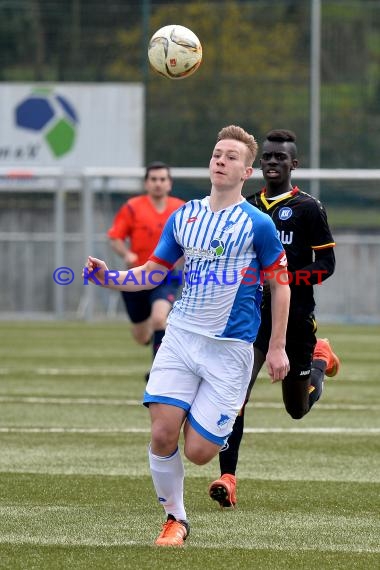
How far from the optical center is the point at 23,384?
14.8 m

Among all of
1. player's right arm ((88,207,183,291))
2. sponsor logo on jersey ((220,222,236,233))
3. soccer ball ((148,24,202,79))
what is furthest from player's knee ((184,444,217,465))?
soccer ball ((148,24,202,79))

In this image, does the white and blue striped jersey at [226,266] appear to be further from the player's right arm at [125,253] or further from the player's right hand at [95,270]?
the player's right arm at [125,253]

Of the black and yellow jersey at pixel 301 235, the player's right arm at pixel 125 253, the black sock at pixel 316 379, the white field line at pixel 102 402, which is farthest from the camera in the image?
the player's right arm at pixel 125 253

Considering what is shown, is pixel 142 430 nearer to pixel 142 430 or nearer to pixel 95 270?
pixel 142 430

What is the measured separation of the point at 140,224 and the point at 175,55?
664cm

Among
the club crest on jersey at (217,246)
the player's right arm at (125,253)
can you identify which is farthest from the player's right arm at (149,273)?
the player's right arm at (125,253)

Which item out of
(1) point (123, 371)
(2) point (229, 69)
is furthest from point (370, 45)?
(1) point (123, 371)

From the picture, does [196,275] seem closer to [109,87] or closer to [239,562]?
[239,562]

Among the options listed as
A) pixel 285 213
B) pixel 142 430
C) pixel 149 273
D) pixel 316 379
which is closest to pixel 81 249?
pixel 142 430

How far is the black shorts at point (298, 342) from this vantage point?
28.2 ft

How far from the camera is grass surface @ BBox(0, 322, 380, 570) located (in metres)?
6.48

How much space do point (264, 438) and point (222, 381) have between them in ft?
13.8

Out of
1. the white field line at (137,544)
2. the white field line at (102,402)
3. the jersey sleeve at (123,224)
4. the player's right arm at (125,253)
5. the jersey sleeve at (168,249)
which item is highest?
the jersey sleeve at (168,249)

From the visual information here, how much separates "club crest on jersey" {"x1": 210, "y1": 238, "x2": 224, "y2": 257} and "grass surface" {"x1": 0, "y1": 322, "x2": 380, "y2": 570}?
1.46 meters
